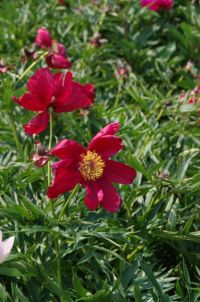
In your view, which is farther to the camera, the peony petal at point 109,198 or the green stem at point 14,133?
the green stem at point 14,133

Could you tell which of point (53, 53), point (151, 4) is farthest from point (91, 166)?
point (151, 4)

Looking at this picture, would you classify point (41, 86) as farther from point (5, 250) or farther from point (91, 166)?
point (5, 250)

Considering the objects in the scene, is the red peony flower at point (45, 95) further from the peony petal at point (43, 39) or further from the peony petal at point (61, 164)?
the peony petal at point (43, 39)

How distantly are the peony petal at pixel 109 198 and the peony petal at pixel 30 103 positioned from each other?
9.1 inches

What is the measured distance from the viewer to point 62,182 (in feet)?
4.23

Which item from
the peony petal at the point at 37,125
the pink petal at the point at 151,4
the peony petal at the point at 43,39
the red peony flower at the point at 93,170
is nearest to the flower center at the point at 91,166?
the red peony flower at the point at 93,170

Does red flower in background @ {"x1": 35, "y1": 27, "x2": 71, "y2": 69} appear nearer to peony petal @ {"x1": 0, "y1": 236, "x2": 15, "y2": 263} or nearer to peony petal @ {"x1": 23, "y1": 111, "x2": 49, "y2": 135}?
peony petal @ {"x1": 23, "y1": 111, "x2": 49, "y2": 135}

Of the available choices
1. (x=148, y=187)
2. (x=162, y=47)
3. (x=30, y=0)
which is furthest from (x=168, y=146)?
(x=30, y=0)

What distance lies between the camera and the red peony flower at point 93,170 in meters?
1.30

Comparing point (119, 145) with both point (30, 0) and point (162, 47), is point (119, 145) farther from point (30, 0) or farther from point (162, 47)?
point (30, 0)

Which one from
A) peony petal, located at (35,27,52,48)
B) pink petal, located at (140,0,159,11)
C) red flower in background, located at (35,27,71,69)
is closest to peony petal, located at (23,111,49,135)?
red flower in background, located at (35,27,71,69)

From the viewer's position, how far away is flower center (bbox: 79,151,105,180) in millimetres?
1342

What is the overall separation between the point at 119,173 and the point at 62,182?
166 mm

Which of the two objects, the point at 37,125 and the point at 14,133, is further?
the point at 14,133
